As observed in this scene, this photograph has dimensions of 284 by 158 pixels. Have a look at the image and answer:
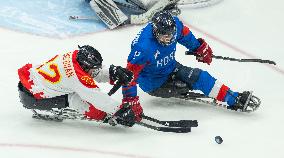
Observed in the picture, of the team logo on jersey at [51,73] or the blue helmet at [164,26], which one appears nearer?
the team logo on jersey at [51,73]

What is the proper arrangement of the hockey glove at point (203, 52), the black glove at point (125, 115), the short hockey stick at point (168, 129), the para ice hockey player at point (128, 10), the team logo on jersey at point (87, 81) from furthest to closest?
the para ice hockey player at point (128, 10)
the hockey glove at point (203, 52)
the short hockey stick at point (168, 129)
the black glove at point (125, 115)
the team logo on jersey at point (87, 81)

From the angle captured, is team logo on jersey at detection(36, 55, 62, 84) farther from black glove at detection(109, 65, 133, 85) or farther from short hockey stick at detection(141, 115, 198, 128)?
short hockey stick at detection(141, 115, 198, 128)

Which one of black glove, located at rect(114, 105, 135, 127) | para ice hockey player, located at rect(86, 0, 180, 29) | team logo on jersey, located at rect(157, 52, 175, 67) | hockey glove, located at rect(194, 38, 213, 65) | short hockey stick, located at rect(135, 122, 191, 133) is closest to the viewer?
black glove, located at rect(114, 105, 135, 127)

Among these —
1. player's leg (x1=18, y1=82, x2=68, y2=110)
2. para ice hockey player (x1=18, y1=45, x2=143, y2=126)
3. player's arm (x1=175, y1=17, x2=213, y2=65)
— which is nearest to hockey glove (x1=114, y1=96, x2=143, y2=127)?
para ice hockey player (x1=18, y1=45, x2=143, y2=126)

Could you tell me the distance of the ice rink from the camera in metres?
3.62

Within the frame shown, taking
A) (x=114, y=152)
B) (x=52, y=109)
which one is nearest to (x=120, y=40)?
(x=52, y=109)

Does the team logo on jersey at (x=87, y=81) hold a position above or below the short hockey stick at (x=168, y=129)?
above

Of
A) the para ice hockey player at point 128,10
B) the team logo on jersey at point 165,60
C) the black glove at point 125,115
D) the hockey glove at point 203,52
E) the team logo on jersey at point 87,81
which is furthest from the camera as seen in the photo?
the para ice hockey player at point 128,10

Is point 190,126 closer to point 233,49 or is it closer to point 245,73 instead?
point 245,73

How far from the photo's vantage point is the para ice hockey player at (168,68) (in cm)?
389

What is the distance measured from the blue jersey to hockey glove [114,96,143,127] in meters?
0.06

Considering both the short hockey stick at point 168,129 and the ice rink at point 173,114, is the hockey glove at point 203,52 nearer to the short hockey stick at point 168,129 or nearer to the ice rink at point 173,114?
the ice rink at point 173,114

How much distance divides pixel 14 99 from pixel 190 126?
4.43 feet

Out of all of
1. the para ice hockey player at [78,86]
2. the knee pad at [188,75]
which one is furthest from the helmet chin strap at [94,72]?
the knee pad at [188,75]
